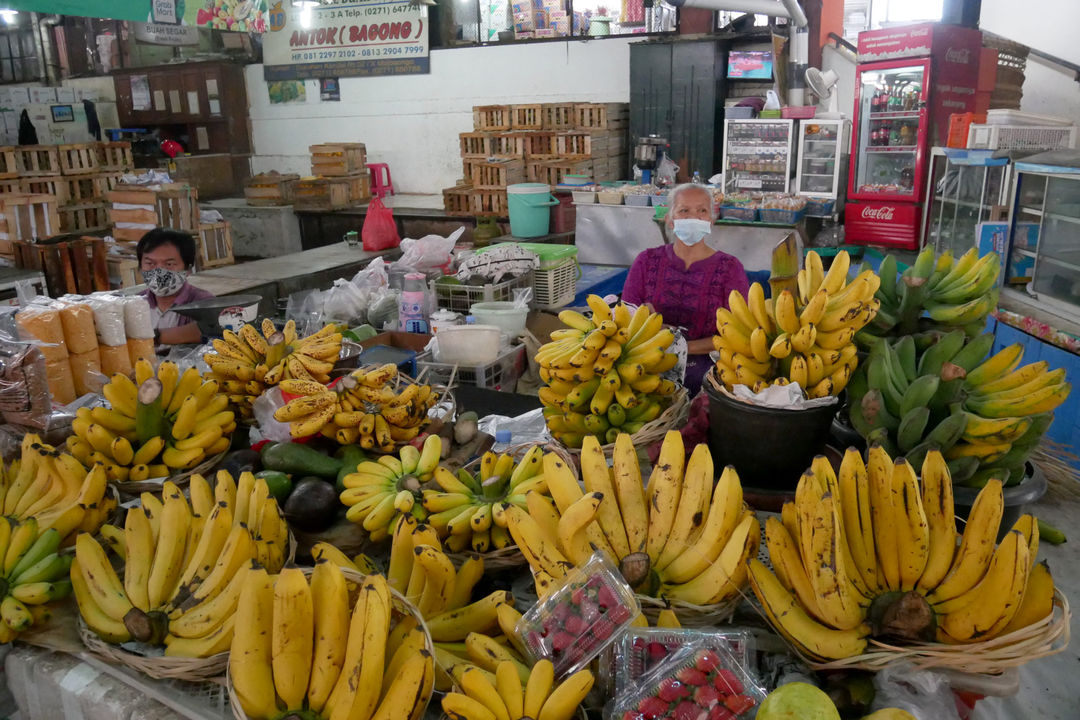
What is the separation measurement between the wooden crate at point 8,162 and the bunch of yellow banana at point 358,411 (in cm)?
867

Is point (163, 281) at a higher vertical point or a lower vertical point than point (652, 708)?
higher

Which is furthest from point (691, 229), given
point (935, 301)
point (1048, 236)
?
point (1048, 236)

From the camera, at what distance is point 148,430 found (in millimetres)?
2293

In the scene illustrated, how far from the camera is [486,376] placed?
166 inches

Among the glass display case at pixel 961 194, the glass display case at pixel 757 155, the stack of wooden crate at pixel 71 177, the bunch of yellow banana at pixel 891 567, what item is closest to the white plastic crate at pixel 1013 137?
the glass display case at pixel 961 194

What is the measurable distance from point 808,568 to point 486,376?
9.66 feet

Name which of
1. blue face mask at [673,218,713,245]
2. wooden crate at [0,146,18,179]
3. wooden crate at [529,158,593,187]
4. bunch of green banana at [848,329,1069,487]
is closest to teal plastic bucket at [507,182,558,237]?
wooden crate at [529,158,593,187]

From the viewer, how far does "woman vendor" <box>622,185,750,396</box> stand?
376 centimetres

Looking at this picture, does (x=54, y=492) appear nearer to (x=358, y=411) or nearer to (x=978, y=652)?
(x=358, y=411)

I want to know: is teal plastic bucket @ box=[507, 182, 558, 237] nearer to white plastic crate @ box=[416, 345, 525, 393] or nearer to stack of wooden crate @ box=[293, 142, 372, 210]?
white plastic crate @ box=[416, 345, 525, 393]

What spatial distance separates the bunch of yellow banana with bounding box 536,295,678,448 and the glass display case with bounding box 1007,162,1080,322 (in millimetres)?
3411

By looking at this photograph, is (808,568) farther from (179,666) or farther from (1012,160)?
(1012,160)

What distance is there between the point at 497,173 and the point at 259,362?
7108 mm

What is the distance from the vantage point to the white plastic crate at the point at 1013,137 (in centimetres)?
574
